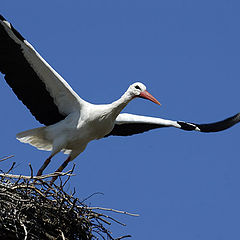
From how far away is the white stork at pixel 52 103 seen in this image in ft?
25.7

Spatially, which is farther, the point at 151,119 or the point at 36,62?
the point at 151,119

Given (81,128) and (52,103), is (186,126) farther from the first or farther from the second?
(52,103)

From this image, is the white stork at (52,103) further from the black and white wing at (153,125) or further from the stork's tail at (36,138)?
the black and white wing at (153,125)

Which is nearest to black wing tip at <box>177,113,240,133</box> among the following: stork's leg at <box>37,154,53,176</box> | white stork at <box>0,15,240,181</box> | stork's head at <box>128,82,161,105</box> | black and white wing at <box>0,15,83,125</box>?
stork's head at <box>128,82,161,105</box>

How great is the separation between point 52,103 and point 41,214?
1991 mm

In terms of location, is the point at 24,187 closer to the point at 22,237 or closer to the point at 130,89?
the point at 22,237

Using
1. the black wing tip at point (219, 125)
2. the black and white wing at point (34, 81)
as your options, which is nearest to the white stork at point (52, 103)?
the black and white wing at point (34, 81)

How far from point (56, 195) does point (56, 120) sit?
179cm

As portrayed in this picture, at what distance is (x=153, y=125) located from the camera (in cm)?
915

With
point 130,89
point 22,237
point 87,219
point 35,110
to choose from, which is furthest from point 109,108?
point 22,237

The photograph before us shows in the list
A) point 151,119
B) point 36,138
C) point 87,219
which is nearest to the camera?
point 87,219

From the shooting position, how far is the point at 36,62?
7.83 metres

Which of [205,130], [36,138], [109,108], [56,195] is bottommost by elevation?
[56,195]

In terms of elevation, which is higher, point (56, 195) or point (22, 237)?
point (56, 195)
